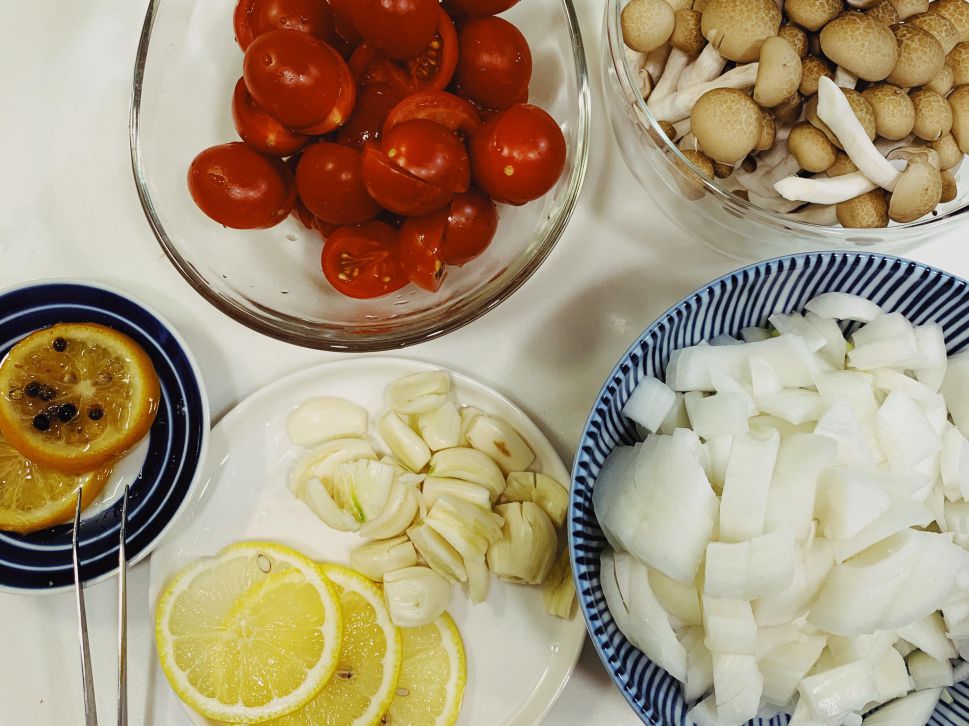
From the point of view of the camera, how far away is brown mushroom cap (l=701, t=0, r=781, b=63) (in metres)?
0.88

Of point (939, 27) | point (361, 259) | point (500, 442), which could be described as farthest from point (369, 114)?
point (939, 27)

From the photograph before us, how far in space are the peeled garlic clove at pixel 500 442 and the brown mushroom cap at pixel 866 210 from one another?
0.46m

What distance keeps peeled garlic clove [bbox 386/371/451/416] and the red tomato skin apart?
34cm

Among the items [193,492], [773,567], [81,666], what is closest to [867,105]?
[773,567]

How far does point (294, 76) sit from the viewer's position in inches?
→ 32.6

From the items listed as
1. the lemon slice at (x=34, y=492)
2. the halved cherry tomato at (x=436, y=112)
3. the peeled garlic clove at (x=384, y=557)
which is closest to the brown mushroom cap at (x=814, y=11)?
the halved cherry tomato at (x=436, y=112)

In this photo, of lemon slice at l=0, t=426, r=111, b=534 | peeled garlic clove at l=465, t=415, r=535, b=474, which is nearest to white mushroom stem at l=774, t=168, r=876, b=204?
peeled garlic clove at l=465, t=415, r=535, b=474

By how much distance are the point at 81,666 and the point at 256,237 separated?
600 mm

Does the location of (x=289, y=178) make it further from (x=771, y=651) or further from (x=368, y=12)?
(x=771, y=651)

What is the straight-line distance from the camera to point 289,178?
3.15ft

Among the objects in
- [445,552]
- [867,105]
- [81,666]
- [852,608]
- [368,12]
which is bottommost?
[81,666]

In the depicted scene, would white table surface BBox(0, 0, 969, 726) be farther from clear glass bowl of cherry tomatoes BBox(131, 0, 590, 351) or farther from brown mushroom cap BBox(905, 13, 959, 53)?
brown mushroom cap BBox(905, 13, 959, 53)

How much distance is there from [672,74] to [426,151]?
343mm

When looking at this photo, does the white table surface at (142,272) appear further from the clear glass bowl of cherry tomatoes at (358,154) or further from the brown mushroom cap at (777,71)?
the brown mushroom cap at (777,71)
